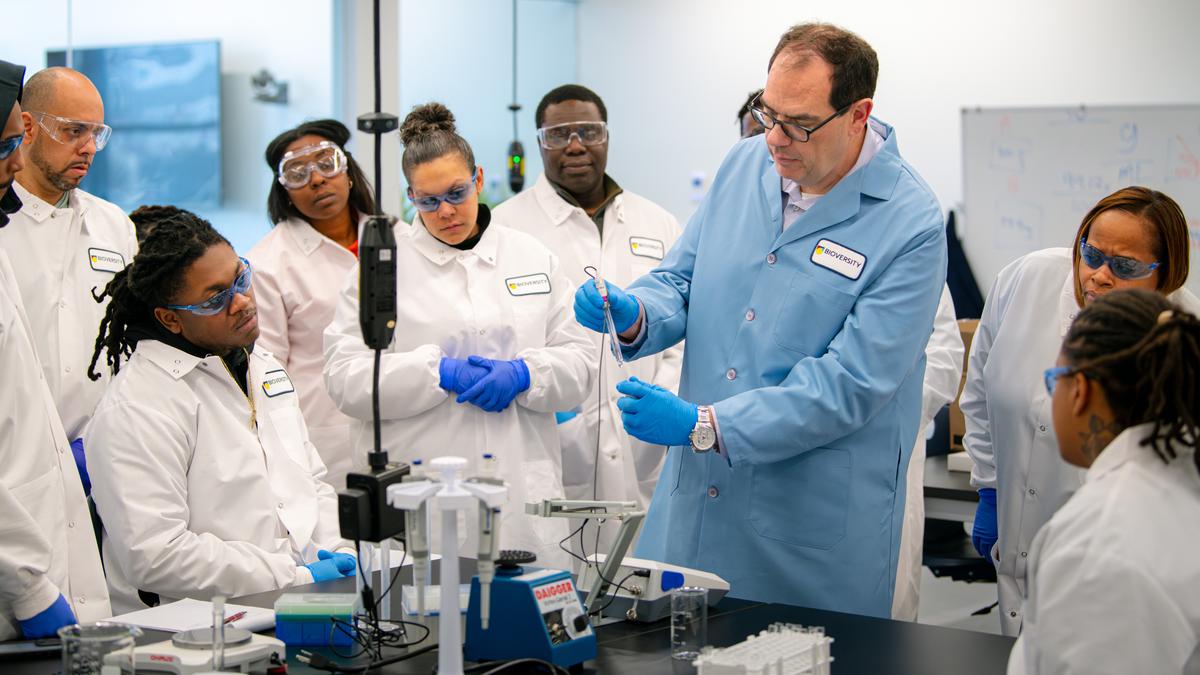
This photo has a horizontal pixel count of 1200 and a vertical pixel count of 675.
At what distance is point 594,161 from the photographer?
135 inches

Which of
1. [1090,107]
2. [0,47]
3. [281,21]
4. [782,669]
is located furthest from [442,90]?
[782,669]

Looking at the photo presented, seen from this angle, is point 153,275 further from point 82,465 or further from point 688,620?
point 688,620

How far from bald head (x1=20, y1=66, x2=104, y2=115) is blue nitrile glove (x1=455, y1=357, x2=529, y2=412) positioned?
125 centimetres

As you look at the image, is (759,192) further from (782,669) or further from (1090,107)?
(1090,107)

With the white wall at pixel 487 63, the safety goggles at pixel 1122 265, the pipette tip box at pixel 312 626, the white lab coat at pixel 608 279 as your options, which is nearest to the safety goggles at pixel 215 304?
the pipette tip box at pixel 312 626

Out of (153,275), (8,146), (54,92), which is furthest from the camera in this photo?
(54,92)

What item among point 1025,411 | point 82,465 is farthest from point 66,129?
point 1025,411

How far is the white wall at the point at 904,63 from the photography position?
16.7 feet

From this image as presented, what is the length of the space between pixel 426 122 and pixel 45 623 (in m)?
1.52

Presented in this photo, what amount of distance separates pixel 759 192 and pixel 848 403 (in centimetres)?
51

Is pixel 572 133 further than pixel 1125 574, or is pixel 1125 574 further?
pixel 572 133

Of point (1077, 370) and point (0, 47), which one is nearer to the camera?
point (1077, 370)

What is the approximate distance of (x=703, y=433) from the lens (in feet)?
6.52

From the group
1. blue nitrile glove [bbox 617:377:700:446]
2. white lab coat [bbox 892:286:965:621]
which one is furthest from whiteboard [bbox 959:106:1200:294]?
blue nitrile glove [bbox 617:377:700:446]
